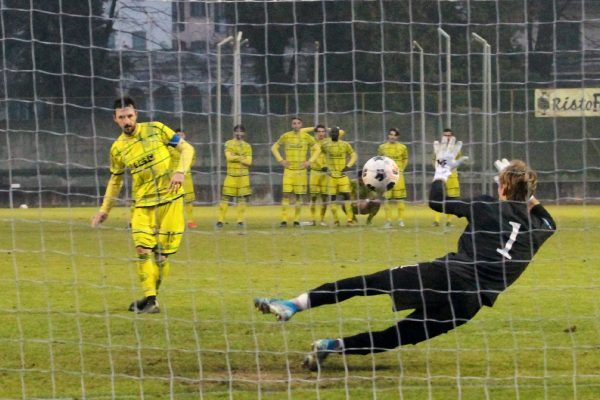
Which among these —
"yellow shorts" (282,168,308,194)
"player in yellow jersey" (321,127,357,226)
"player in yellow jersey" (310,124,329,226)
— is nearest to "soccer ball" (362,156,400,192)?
"player in yellow jersey" (321,127,357,226)

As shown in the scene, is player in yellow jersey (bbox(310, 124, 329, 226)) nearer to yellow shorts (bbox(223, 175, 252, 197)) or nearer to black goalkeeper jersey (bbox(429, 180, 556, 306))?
yellow shorts (bbox(223, 175, 252, 197))

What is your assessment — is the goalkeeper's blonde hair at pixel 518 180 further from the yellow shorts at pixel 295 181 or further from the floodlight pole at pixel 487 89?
the yellow shorts at pixel 295 181

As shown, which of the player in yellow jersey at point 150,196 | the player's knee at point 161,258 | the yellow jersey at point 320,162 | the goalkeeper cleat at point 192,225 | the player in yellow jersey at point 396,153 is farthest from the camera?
the goalkeeper cleat at point 192,225

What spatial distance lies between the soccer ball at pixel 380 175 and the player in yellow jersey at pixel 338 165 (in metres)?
7.97

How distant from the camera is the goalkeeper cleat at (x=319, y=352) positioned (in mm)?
7574

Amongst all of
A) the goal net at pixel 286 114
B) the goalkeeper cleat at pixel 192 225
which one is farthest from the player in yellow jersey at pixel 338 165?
the goal net at pixel 286 114

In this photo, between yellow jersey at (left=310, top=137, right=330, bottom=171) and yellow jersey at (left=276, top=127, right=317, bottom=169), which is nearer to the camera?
yellow jersey at (left=276, top=127, right=317, bottom=169)

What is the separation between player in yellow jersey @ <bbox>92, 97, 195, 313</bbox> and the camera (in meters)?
10.2

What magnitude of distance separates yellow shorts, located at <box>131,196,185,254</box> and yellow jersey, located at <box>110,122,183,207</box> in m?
0.08

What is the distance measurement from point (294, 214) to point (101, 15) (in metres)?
14.4

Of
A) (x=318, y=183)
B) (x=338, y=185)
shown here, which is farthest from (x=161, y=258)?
(x=318, y=183)

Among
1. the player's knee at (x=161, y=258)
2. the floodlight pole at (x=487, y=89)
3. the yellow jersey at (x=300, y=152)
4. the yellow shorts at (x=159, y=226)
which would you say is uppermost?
the floodlight pole at (x=487, y=89)

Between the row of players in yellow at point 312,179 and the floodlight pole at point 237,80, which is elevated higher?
the floodlight pole at point 237,80

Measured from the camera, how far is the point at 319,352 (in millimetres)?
7594
